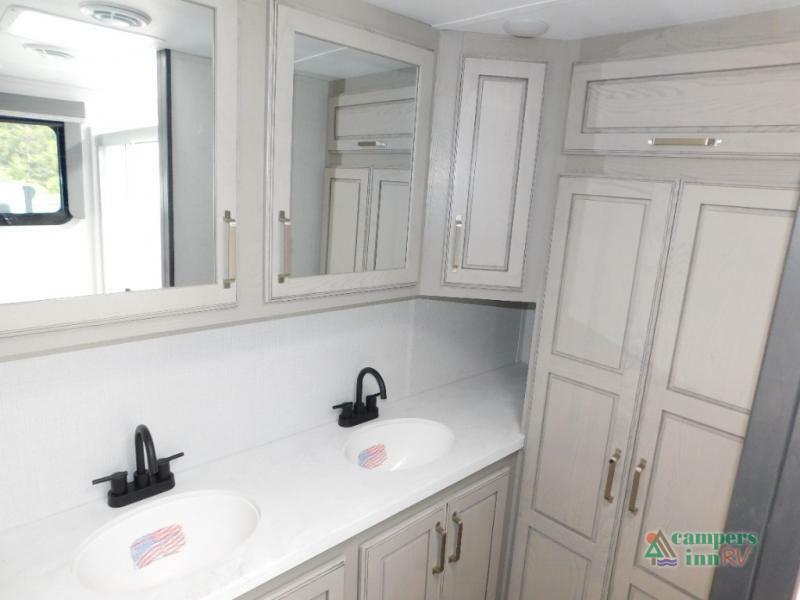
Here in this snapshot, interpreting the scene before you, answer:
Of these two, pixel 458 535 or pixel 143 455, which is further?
pixel 458 535

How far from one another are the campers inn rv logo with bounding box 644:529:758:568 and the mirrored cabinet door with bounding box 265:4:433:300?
3.52 ft

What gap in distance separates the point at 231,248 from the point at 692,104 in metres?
1.21

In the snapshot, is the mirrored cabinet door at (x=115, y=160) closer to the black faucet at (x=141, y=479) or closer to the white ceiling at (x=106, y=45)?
the white ceiling at (x=106, y=45)

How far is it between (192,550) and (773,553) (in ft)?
4.92

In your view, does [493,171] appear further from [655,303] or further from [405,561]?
[405,561]

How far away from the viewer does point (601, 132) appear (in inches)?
58.4

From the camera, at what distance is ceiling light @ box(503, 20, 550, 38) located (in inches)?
55.6

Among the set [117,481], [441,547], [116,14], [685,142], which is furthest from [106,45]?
[441,547]

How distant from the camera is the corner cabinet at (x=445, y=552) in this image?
144 cm

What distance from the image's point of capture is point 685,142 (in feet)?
4.38

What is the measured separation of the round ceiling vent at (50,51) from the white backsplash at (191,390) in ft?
2.18

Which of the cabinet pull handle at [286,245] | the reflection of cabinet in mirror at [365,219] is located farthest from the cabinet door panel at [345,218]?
the cabinet pull handle at [286,245]

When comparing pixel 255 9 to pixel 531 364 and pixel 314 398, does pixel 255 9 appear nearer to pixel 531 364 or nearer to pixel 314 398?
pixel 314 398

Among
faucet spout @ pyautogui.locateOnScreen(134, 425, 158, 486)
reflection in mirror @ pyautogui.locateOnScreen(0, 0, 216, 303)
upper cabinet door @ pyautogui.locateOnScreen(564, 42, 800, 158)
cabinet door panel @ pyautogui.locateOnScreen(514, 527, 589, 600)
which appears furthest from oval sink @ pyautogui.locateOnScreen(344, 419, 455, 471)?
upper cabinet door @ pyautogui.locateOnScreen(564, 42, 800, 158)
